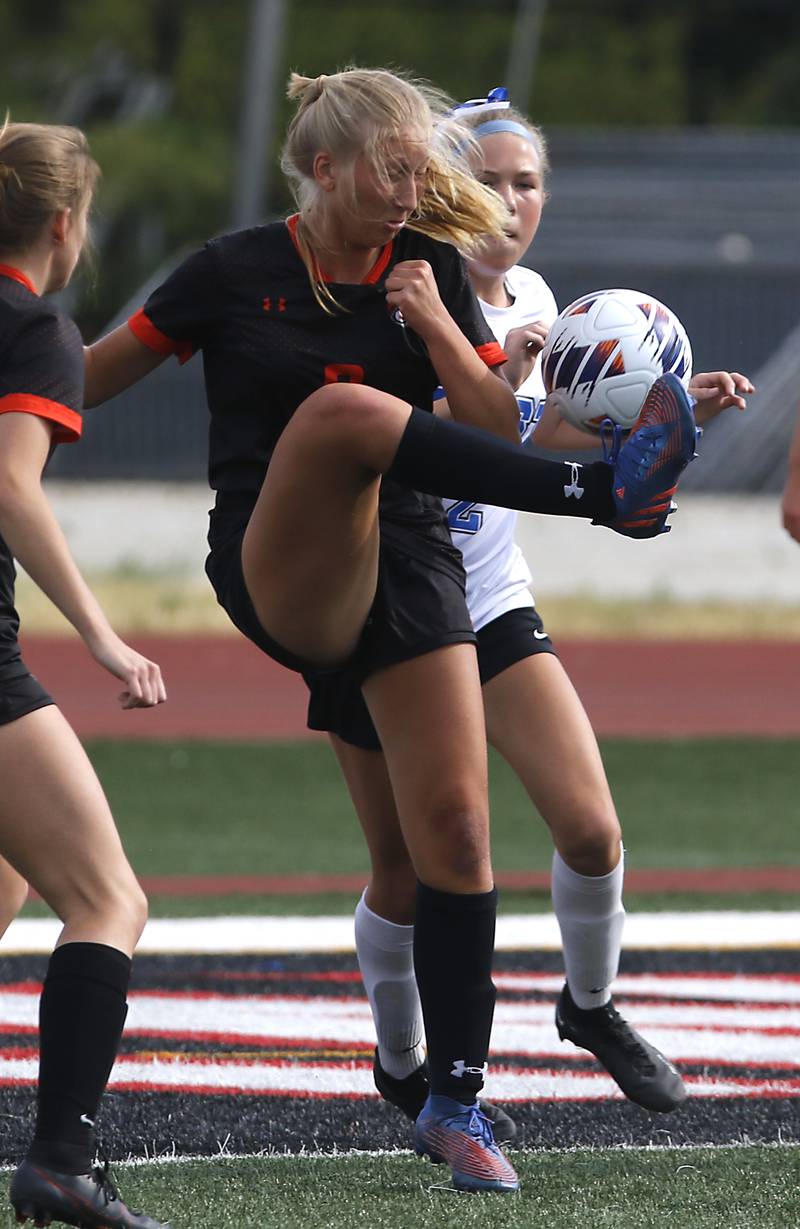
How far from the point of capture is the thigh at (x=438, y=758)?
3480 mm

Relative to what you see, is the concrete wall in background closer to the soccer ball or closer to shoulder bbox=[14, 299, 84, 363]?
the soccer ball

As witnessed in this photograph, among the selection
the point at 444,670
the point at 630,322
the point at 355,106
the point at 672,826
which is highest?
the point at 355,106

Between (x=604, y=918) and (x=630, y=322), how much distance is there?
1279 mm

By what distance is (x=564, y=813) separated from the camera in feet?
13.5

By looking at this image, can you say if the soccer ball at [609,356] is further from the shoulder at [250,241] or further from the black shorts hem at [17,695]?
the black shorts hem at [17,695]

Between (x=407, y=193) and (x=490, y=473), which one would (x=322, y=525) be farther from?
(x=407, y=193)

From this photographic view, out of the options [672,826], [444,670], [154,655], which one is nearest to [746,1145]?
[444,670]

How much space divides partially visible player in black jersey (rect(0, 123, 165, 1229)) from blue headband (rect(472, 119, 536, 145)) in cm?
128

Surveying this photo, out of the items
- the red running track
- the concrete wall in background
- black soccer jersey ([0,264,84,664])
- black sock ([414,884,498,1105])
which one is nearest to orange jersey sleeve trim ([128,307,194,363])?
black soccer jersey ([0,264,84,664])

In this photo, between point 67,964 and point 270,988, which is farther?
point 270,988

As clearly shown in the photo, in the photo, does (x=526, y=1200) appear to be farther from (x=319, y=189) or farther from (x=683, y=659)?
(x=683, y=659)

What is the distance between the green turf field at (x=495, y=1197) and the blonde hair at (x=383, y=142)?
5.16ft

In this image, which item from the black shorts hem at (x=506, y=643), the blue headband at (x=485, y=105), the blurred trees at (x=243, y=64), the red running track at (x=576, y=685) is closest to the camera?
the black shorts hem at (x=506, y=643)

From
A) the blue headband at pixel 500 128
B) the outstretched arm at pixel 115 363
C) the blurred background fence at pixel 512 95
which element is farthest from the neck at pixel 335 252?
the blurred background fence at pixel 512 95
